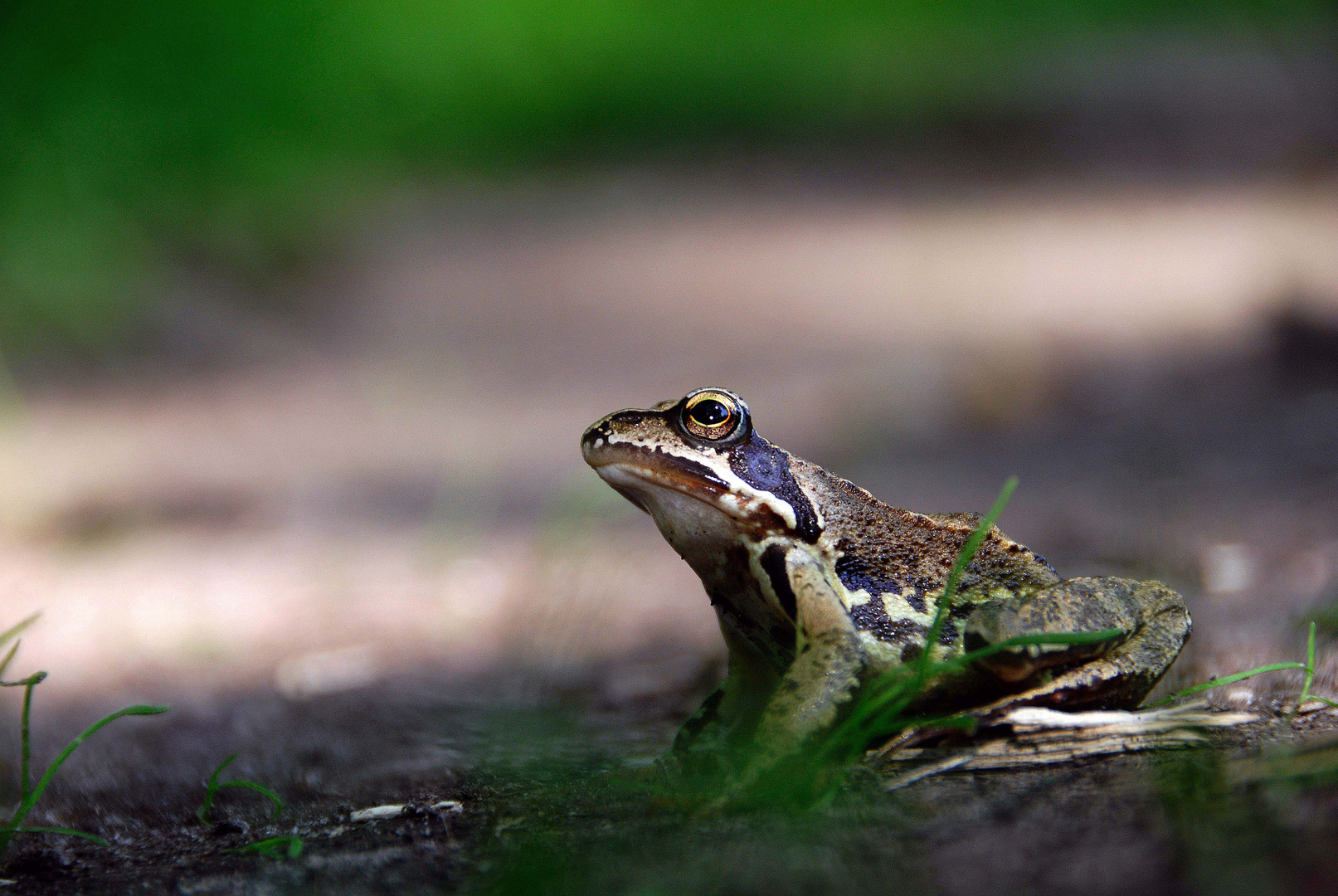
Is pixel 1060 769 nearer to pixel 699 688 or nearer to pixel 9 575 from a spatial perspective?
pixel 699 688

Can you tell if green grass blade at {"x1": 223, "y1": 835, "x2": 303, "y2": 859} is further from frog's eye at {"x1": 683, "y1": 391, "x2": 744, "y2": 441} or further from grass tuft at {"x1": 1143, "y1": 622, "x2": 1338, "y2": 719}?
grass tuft at {"x1": 1143, "y1": 622, "x2": 1338, "y2": 719}

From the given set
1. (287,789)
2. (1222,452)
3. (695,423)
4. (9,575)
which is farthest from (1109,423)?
(9,575)

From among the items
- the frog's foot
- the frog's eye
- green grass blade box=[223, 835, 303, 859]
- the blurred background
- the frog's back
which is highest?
the blurred background

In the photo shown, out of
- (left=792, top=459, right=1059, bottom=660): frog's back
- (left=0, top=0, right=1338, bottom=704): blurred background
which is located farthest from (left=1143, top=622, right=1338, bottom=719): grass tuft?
(left=792, top=459, right=1059, bottom=660): frog's back

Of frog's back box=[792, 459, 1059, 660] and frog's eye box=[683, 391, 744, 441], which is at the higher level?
frog's eye box=[683, 391, 744, 441]

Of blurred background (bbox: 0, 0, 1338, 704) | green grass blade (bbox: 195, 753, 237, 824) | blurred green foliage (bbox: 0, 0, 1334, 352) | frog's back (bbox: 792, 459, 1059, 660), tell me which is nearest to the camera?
green grass blade (bbox: 195, 753, 237, 824)

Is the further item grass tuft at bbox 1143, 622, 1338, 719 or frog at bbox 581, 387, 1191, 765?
frog at bbox 581, 387, 1191, 765

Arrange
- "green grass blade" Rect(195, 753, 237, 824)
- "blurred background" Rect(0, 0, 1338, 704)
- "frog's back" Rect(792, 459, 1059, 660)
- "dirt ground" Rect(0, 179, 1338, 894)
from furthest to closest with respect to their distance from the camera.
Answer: "blurred background" Rect(0, 0, 1338, 704) → "frog's back" Rect(792, 459, 1059, 660) → "green grass blade" Rect(195, 753, 237, 824) → "dirt ground" Rect(0, 179, 1338, 894)
